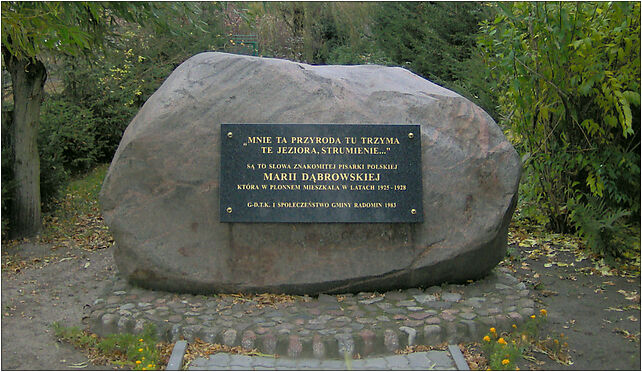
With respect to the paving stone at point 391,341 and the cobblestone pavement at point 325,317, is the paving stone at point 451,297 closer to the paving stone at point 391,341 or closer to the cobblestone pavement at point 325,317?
the cobblestone pavement at point 325,317

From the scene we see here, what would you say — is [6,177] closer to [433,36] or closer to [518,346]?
[518,346]

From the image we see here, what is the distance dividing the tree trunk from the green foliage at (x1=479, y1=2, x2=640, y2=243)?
4949 millimetres

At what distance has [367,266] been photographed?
4672 millimetres

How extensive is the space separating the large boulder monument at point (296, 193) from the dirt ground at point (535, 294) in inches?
28.0

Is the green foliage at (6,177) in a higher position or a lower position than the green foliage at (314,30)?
lower

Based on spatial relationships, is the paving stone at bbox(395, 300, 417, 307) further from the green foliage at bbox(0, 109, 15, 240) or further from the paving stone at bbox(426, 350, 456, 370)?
the green foliage at bbox(0, 109, 15, 240)

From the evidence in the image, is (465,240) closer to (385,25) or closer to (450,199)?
(450,199)

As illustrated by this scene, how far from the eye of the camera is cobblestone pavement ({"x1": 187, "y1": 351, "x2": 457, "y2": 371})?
375 cm

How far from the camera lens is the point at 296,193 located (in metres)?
4.75

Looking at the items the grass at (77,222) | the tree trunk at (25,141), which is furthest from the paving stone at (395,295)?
the tree trunk at (25,141)

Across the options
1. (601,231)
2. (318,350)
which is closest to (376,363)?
(318,350)

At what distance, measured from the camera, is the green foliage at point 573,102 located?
531 cm

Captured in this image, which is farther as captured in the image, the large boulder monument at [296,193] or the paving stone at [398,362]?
the large boulder monument at [296,193]

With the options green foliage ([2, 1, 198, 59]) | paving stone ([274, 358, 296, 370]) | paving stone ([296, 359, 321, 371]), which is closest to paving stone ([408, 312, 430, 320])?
paving stone ([296, 359, 321, 371])
